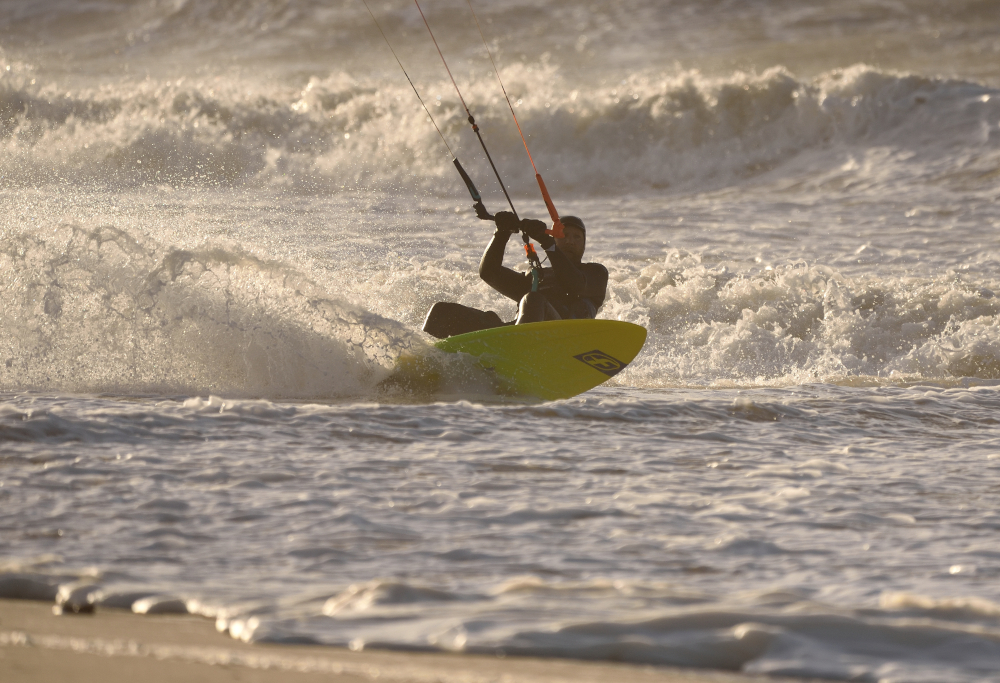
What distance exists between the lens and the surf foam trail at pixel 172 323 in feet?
22.7

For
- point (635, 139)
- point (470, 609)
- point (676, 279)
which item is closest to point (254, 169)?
point (635, 139)

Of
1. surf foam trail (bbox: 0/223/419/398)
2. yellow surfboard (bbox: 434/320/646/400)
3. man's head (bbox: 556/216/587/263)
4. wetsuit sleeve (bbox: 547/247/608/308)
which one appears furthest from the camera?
man's head (bbox: 556/216/587/263)

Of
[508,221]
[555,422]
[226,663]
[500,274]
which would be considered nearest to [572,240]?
[500,274]

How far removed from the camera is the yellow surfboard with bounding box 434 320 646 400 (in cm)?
708

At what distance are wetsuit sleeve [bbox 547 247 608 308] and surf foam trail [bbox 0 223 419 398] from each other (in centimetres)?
125

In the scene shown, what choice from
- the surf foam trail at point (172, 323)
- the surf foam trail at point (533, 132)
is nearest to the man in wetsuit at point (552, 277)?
the surf foam trail at point (172, 323)

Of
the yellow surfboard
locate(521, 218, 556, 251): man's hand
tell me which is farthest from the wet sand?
locate(521, 218, 556, 251): man's hand

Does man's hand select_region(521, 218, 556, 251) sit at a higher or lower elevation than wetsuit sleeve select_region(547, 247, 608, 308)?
higher

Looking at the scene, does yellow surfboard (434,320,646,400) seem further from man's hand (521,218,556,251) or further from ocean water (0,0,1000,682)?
man's hand (521,218,556,251)

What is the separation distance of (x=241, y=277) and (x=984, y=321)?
288 inches

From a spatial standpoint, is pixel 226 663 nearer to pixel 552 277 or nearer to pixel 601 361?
pixel 601 361

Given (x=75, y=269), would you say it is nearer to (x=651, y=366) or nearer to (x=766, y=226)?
(x=651, y=366)

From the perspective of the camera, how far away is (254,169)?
21625 millimetres

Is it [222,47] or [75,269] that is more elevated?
[222,47]
